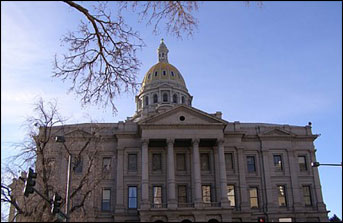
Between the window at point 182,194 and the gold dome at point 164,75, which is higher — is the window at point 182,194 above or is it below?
below

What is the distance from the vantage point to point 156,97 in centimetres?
7012

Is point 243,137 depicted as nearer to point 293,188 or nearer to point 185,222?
point 293,188

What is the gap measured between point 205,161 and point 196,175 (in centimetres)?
382

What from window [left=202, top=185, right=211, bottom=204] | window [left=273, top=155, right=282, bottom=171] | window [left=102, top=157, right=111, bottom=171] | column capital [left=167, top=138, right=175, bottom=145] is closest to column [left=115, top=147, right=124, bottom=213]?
window [left=102, top=157, right=111, bottom=171]

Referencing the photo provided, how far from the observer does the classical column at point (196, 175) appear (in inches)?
1647

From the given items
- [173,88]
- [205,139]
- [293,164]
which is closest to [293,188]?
[293,164]

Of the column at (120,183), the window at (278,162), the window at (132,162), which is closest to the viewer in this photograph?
the column at (120,183)

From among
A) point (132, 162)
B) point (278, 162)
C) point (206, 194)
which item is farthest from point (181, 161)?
point (278, 162)

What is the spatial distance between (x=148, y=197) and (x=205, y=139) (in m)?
9.02

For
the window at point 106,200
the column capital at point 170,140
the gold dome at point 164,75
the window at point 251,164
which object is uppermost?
the gold dome at point 164,75

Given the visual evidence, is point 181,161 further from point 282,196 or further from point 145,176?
point 282,196

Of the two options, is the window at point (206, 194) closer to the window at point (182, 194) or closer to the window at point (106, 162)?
the window at point (182, 194)

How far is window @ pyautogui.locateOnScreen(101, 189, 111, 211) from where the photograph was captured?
44.0 m

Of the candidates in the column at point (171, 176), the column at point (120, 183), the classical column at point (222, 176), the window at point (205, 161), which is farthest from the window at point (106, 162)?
the classical column at point (222, 176)
